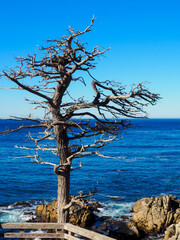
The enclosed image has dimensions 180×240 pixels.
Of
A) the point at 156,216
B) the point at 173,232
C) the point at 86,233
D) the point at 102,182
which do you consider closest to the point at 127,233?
the point at 156,216

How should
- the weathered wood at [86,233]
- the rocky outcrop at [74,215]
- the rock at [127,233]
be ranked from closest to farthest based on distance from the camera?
the weathered wood at [86,233]
the rock at [127,233]
the rocky outcrop at [74,215]

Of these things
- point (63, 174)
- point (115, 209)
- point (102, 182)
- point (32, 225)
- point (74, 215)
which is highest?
point (63, 174)

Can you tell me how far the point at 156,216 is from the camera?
22.0 m

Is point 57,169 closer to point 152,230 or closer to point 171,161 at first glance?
point 152,230

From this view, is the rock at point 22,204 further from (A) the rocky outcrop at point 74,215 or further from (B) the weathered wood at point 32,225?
(B) the weathered wood at point 32,225

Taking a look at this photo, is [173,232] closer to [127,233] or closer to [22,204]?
[127,233]

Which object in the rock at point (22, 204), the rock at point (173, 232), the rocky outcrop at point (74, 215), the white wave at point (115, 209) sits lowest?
the white wave at point (115, 209)

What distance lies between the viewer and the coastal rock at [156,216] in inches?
851

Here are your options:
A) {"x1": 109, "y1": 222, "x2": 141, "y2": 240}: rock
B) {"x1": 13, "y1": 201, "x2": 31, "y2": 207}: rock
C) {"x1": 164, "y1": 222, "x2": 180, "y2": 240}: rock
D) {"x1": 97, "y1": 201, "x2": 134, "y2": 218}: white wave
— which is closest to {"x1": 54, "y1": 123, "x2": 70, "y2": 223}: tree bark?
{"x1": 164, "y1": 222, "x2": 180, "y2": 240}: rock

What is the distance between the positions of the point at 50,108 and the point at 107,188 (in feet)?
86.2

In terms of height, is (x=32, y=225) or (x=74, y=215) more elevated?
(x=32, y=225)

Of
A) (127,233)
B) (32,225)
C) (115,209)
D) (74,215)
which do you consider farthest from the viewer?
→ (115,209)

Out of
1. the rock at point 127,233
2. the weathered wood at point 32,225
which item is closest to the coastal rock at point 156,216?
the rock at point 127,233

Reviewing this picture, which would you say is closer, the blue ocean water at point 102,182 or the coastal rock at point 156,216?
the coastal rock at point 156,216
